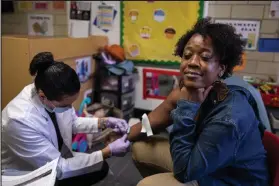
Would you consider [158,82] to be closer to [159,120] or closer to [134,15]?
[134,15]

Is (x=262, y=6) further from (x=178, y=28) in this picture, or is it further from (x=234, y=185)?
(x=234, y=185)

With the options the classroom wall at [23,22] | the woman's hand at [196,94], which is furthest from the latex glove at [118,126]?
the classroom wall at [23,22]

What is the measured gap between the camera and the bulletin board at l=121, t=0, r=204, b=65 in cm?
251

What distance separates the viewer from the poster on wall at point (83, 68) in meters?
2.36

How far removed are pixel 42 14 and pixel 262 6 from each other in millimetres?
2313

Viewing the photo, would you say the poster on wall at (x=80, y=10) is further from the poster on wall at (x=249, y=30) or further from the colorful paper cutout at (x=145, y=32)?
the poster on wall at (x=249, y=30)

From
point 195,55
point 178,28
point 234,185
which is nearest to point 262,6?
point 178,28

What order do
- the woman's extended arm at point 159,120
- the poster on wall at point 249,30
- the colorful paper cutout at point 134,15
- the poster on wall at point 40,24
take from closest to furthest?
the woman's extended arm at point 159,120 < the poster on wall at point 249,30 < the colorful paper cutout at point 134,15 < the poster on wall at point 40,24

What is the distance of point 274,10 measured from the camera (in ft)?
7.25

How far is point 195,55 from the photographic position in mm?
943

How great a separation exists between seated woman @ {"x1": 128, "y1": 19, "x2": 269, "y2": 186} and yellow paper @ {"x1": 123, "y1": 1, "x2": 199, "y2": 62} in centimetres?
154

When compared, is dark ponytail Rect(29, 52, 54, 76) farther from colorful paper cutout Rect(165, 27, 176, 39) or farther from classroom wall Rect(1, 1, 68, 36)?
classroom wall Rect(1, 1, 68, 36)

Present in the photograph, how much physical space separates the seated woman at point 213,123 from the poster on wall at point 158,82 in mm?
1652

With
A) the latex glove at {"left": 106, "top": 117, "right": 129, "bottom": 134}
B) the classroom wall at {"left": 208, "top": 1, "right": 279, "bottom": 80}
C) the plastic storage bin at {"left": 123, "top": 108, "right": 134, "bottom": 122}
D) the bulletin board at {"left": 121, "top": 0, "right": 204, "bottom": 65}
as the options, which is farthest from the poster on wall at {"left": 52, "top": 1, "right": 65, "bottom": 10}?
the latex glove at {"left": 106, "top": 117, "right": 129, "bottom": 134}
